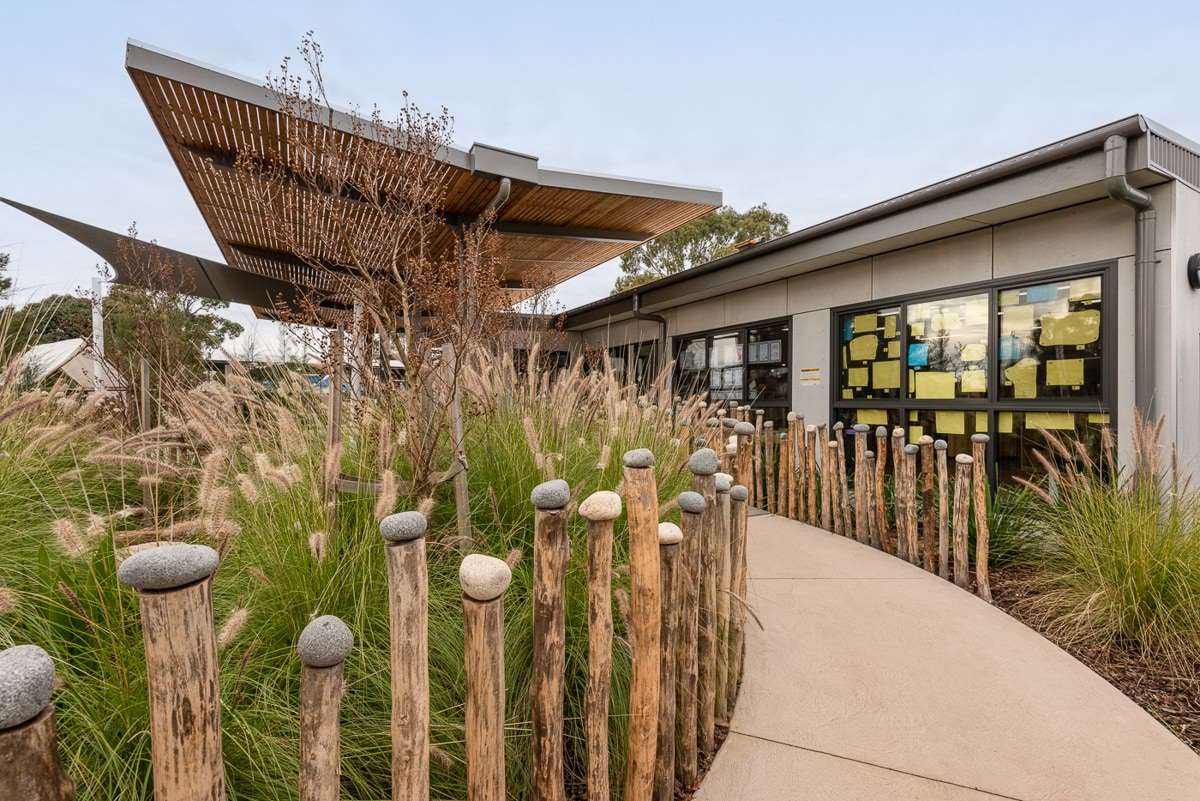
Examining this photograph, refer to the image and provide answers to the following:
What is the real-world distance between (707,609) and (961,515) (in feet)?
7.17

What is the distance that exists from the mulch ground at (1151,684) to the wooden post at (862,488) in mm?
1094

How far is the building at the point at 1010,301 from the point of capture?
3658 millimetres

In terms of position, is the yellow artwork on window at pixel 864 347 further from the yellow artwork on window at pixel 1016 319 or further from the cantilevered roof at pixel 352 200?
the cantilevered roof at pixel 352 200

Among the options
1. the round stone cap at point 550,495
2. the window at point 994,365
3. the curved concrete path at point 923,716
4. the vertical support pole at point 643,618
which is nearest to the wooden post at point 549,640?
the round stone cap at point 550,495

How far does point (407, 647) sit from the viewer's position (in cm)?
85

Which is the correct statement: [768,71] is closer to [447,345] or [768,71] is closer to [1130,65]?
[1130,65]

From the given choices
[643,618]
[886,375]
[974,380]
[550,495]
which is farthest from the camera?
[886,375]

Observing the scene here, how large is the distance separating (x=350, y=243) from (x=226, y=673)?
1.31 m

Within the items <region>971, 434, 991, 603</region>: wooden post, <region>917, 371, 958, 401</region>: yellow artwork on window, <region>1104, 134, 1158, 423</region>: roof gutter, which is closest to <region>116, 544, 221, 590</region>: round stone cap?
<region>971, 434, 991, 603</region>: wooden post

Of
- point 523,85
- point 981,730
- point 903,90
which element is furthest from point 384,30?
point 903,90

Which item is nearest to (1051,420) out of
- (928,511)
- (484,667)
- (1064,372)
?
(1064,372)

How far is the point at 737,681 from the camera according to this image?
199 cm

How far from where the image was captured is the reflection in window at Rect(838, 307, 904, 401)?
557 cm

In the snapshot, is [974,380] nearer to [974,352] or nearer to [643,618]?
[974,352]
